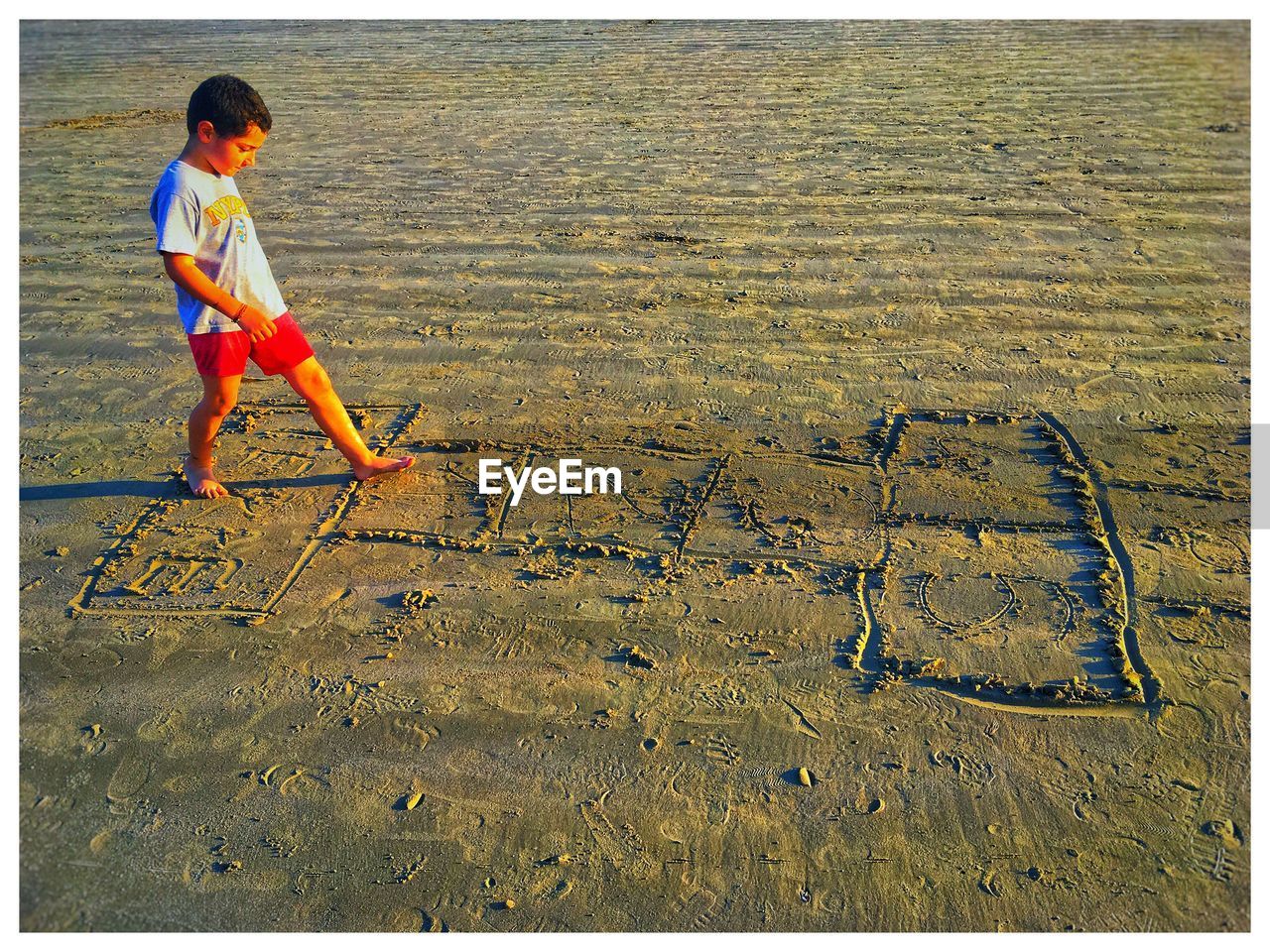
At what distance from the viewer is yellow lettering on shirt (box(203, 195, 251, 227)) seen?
14.4 feet

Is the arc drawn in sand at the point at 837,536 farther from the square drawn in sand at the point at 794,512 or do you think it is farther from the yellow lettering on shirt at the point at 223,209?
the yellow lettering on shirt at the point at 223,209

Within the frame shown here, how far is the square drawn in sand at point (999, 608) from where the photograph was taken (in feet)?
12.2

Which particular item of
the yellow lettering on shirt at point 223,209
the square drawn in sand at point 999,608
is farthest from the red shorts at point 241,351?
the square drawn in sand at point 999,608

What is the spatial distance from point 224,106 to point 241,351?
0.94 meters

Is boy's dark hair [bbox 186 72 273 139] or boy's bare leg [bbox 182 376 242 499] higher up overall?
boy's dark hair [bbox 186 72 273 139]

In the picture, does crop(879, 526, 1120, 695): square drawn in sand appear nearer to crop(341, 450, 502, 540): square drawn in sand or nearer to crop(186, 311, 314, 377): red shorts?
crop(341, 450, 502, 540): square drawn in sand

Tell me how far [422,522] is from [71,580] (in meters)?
1.33

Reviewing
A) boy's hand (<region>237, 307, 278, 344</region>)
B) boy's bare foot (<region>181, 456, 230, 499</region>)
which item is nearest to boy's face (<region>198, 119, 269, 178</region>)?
boy's hand (<region>237, 307, 278, 344</region>)

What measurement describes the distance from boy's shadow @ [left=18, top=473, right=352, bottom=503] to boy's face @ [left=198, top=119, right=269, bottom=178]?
133 centimetres

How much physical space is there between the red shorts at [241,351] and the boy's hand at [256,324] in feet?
0.23

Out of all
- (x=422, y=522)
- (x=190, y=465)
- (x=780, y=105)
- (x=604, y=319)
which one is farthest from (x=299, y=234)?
(x=780, y=105)

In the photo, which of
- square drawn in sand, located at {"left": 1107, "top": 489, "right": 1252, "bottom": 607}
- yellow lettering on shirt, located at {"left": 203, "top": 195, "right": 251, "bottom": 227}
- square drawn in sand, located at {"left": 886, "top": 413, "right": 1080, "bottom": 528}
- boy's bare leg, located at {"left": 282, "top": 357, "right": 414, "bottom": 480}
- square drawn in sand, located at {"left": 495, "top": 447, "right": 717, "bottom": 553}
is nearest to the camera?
square drawn in sand, located at {"left": 1107, "top": 489, "right": 1252, "bottom": 607}

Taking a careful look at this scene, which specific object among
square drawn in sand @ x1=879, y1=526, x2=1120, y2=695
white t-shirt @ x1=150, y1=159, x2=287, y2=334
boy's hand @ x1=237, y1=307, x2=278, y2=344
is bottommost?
square drawn in sand @ x1=879, y1=526, x2=1120, y2=695
